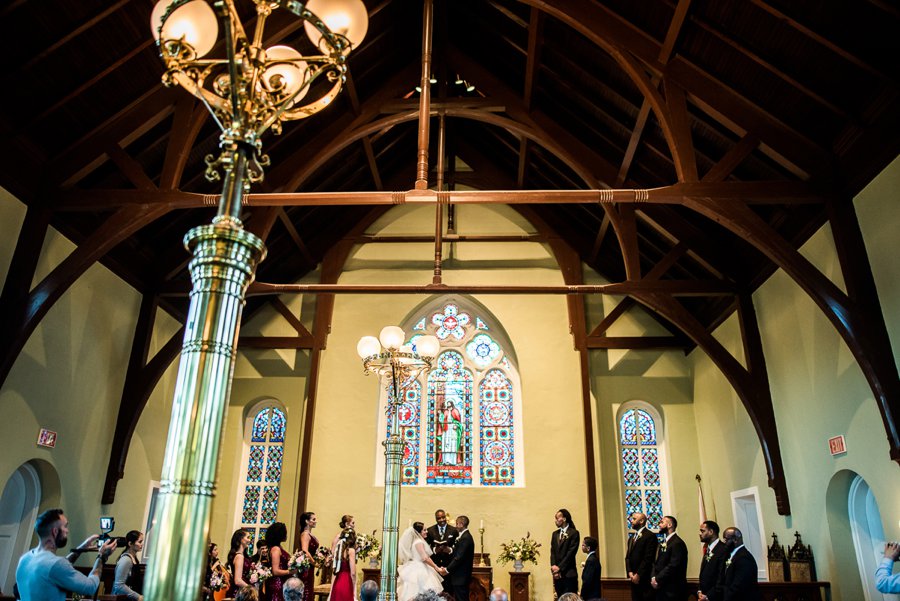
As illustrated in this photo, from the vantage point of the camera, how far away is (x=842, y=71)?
597cm

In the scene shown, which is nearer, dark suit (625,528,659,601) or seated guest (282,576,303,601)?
seated guest (282,576,303,601)

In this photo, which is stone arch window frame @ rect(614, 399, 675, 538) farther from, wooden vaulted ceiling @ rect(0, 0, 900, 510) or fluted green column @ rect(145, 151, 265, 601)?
fluted green column @ rect(145, 151, 265, 601)

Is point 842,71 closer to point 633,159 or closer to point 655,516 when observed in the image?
point 633,159

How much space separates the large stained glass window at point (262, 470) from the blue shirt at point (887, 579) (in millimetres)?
8227

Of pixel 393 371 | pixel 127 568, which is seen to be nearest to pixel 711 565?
A: pixel 393 371

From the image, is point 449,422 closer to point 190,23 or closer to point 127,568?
point 127,568

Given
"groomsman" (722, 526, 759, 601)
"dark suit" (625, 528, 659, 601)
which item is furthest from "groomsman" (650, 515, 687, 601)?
"groomsman" (722, 526, 759, 601)

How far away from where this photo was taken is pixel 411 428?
11.3m

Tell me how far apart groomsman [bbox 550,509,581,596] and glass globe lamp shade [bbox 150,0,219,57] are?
6.62m

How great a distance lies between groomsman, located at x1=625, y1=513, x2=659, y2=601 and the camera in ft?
24.6

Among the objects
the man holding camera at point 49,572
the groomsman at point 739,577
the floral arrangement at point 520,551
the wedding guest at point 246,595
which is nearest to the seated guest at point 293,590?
the wedding guest at point 246,595

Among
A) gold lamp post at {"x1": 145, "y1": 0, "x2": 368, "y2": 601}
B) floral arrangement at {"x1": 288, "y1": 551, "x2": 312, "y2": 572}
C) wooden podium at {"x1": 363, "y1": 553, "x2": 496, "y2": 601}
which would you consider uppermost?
gold lamp post at {"x1": 145, "y1": 0, "x2": 368, "y2": 601}

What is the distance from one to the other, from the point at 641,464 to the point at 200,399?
31.9 ft

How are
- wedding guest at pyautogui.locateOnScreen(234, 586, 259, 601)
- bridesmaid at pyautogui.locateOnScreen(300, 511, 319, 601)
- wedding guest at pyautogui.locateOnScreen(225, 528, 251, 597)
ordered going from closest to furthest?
wedding guest at pyautogui.locateOnScreen(234, 586, 259, 601) → wedding guest at pyautogui.locateOnScreen(225, 528, 251, 597) → bridesmaid at pyautogui.locateOnScreen(300, 511, 319, 601)
